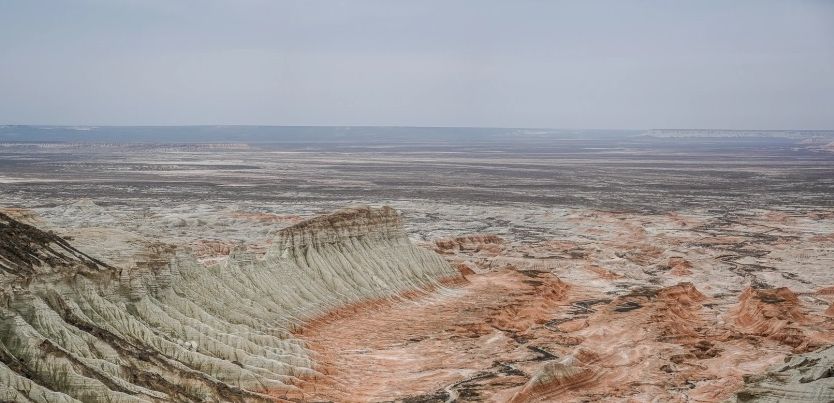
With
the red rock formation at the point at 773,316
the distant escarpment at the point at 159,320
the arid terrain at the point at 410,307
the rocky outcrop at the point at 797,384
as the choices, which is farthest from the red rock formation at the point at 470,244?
the rocky outcrop at the point at 797,384

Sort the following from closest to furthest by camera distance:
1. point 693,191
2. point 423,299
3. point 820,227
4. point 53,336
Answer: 1. point 53,336
2. point 423,299
3. point 820,227
4. point 693,191

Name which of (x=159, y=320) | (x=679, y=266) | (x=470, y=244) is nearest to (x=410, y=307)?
(x=159, y=320)

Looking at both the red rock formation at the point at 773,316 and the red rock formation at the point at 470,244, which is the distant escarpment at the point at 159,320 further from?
the red rock formation at the point at 470,244

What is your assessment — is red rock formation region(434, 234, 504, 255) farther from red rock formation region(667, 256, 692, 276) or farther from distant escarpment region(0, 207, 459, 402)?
distant escarpment region(0, 207, 459, 402)

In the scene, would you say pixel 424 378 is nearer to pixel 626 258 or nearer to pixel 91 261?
pixel 91 261

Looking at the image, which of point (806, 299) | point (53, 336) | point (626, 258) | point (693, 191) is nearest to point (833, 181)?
point (693, 191)

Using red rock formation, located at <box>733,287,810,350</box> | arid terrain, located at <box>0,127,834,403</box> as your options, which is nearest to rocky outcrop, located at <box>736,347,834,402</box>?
arid terrain, located at <box>0,127,834,403</box>

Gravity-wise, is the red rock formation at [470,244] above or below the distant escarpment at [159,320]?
below

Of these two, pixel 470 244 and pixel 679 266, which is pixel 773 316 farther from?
→ pixel 470 244
